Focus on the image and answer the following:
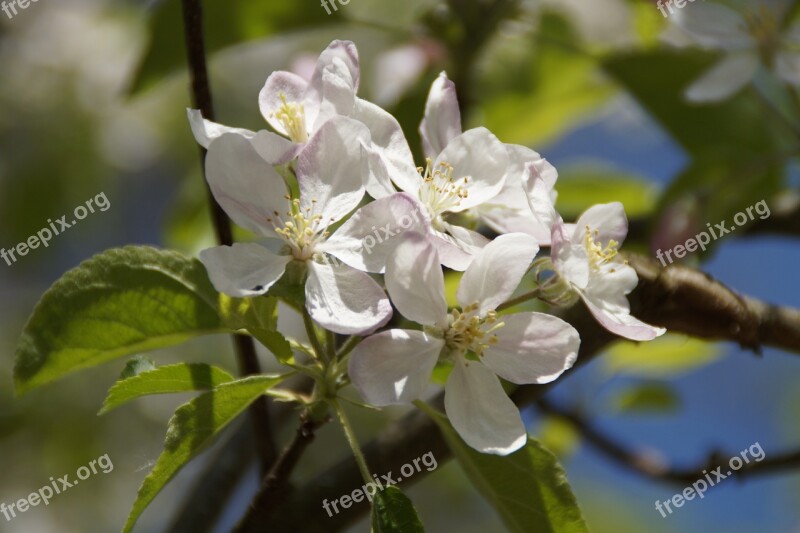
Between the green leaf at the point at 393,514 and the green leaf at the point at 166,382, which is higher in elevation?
the green leaf at the point at 166,382

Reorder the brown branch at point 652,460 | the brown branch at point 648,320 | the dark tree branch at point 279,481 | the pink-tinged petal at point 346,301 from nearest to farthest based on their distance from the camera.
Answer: the pink-tinged petal at point 346,301 → the dark tree branch at point 279,481 → the brown branch at point 648,320 → the brown branch at point 652,460

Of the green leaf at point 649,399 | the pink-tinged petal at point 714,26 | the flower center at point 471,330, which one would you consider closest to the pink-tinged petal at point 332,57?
the flower center at point 471,330

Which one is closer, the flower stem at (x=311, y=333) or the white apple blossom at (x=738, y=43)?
the flower stem at (x=311, y=333)

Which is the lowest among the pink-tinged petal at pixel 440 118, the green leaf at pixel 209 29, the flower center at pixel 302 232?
the flower center at pixel 302 232

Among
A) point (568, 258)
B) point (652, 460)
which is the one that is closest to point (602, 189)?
point (652, 460)

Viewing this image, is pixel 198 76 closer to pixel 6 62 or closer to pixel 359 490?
pixel 359 490

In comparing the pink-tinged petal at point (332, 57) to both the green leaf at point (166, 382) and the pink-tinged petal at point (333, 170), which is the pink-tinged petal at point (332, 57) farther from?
the green leaf at point (166, 382)

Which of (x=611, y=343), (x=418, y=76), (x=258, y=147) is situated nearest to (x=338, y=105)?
(x=258, y=147)
